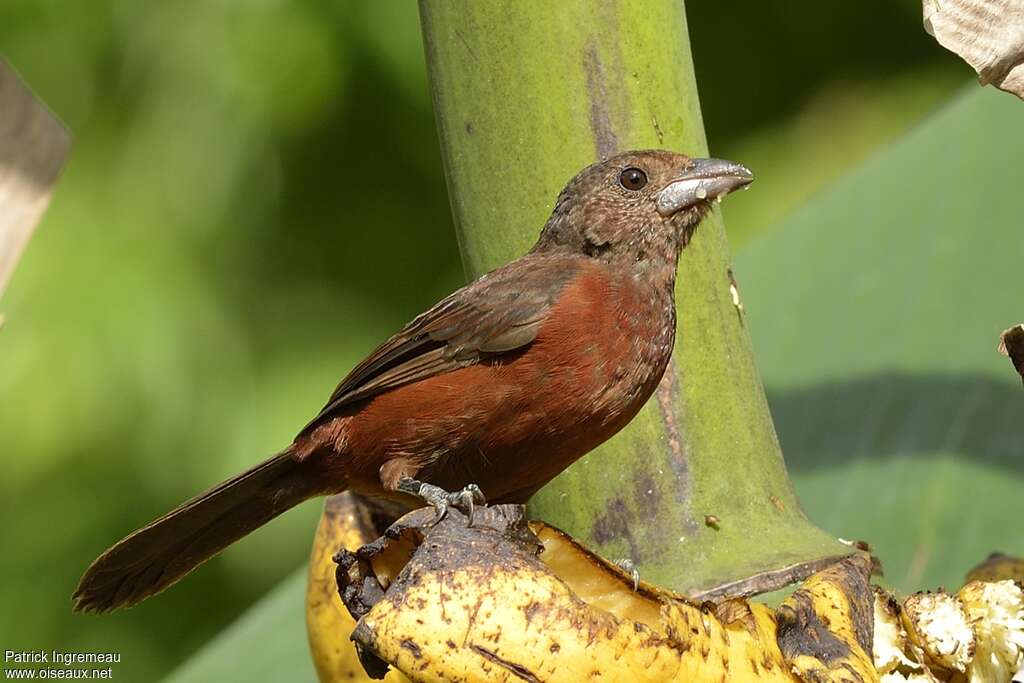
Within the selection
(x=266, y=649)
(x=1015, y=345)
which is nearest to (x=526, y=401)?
(x=1015, y=345)

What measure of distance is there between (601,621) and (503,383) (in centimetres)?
96

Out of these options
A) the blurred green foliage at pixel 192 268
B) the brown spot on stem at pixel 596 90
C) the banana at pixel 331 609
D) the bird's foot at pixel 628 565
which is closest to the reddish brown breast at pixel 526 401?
the banana at pixel 331 609

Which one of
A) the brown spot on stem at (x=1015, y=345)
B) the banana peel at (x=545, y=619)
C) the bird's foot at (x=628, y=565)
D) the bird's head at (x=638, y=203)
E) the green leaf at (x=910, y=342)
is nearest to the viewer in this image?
the banana peel at (x=545, y=619)

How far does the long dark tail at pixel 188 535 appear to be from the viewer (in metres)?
2.66

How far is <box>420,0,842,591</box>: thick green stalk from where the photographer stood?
2.13 m

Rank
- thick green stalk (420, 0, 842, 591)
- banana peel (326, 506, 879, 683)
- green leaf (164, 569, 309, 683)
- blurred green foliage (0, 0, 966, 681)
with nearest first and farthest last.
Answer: banana peel (326, 506, 879, 683)
thick green stalk (420, 0, 842, 591)
green leaf (164, 569, 309, 683)
blurred green foliage (0, 0, 966, 681)

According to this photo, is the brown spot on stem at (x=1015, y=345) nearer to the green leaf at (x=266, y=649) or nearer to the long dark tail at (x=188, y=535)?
the long dark tail at (x=188, y=535)

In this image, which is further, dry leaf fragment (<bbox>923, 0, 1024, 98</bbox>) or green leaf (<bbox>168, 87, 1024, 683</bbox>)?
green leaf (<bbox>168, 87, 1024, 683</bbox>)

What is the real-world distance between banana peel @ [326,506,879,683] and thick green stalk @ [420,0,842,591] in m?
0.19

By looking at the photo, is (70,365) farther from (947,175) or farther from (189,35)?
(947,175)

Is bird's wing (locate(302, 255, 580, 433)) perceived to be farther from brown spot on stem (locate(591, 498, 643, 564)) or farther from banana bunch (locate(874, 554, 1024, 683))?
banana bunch (locate(874, 554, 1024, 683))

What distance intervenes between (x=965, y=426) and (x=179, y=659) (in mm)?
3052

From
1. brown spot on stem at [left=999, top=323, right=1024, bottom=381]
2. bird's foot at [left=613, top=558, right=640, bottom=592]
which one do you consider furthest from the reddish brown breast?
brown spot on stem at [left=999, top=323, right=1024, bottom=381]

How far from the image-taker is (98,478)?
499cm
